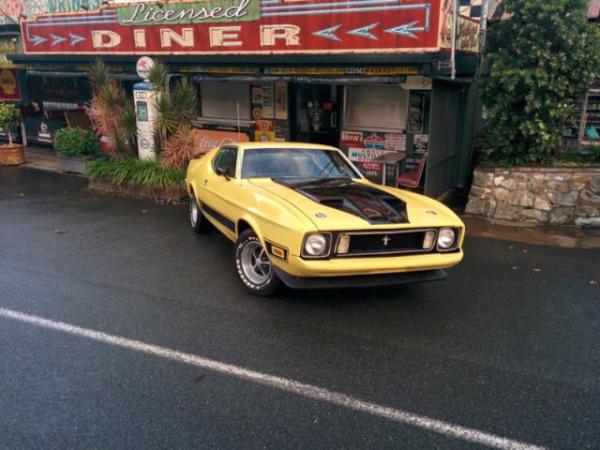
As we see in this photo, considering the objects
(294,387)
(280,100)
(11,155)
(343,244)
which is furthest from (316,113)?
(294,387)

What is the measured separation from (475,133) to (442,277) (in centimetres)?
834

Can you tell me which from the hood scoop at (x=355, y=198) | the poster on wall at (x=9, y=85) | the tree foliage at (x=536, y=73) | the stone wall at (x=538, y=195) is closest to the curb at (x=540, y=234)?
the stone wall at (x=538, y=195)

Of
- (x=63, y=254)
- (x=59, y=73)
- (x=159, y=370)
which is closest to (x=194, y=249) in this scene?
(x=63, y=254)

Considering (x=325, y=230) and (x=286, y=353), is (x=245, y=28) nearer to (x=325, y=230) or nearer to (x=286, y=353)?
(x=325, y=230)

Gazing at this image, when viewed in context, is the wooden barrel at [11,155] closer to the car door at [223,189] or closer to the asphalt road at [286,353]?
the asphalt road at [286,353]

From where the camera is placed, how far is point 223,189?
6129 mm

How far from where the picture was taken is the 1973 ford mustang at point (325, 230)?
4.51 metres

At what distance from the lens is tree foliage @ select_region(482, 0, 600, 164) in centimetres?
790

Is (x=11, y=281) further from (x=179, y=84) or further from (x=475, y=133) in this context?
(x=475, y=133)

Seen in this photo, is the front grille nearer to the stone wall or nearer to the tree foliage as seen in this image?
the stone wall

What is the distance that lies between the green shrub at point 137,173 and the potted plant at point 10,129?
338cm

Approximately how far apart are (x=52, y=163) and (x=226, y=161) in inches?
355

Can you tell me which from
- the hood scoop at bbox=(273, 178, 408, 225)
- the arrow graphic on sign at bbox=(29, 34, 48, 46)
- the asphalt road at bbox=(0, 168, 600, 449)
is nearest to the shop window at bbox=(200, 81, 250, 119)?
the arrow graphic on sign at bbox=(29, 34, 48, 46)

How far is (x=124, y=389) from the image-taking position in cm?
360
